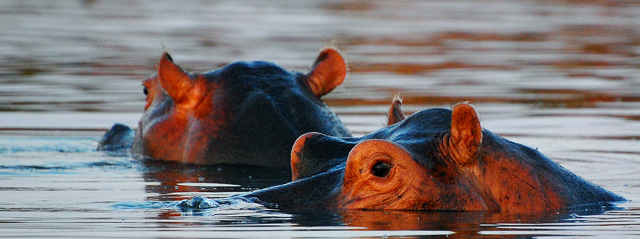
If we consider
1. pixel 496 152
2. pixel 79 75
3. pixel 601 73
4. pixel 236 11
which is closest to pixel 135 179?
pixel 496 152

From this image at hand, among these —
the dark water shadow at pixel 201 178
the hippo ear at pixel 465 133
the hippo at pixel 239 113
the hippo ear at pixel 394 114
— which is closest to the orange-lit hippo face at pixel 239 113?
the hippo at pixel 239 113

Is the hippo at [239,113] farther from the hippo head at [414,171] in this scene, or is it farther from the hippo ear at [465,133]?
the hippo ear at [465,133]

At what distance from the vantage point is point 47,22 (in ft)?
101

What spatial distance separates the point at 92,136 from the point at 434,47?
14080mm

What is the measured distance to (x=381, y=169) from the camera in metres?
5.77

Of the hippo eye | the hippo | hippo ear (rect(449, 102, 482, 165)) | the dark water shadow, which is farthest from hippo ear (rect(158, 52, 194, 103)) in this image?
hippo ear (rect(449, 102, 482, 165))

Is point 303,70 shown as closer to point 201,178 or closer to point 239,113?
point 239,113

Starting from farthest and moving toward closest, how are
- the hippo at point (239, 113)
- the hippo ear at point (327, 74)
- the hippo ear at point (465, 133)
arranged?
the hippo ear at point (327, 74) → the hippo at point (239, 113) → the hippo ear at point (465, 133)

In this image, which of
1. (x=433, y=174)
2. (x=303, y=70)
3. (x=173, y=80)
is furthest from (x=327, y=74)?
(x=303, y=70)

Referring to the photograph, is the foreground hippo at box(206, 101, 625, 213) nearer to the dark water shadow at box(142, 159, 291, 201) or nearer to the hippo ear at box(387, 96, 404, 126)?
the hippo ear at box(387, 96, 404, 126)

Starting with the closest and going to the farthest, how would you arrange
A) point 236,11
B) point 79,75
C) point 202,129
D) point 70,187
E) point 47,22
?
point 70,187 < point 202,129 < point 79,75 < point 47,22 < point 236,11

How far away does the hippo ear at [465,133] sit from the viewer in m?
5.70

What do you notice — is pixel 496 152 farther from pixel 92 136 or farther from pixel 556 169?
pixel 92 136

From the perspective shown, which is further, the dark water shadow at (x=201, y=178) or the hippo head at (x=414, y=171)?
the dark water shadow at (x=201, y=178)
